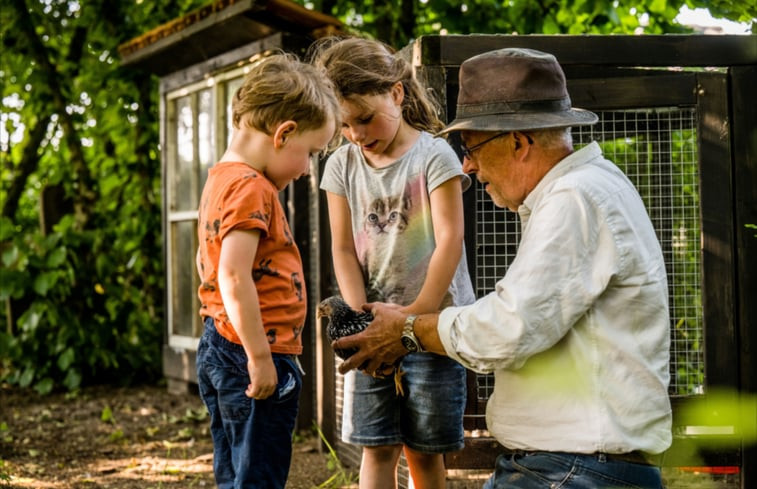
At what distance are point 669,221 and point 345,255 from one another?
1.33 metres

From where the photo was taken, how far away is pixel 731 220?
10.9 ft

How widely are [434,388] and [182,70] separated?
4826 mm

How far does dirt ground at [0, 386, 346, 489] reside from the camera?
4629 millimetres

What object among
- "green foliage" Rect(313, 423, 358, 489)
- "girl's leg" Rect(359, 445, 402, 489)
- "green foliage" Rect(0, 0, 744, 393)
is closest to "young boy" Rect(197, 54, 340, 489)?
"girl's leg" Rect(359, 445, 402, 489)

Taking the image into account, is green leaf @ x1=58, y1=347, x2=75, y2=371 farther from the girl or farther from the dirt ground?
the girl

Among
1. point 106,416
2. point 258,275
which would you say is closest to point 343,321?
point 258,275

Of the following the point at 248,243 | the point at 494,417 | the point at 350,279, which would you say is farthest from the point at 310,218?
the point at 494,417

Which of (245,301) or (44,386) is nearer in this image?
(245,301)

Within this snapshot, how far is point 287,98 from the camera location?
2570 mm

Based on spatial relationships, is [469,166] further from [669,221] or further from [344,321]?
[669,221]

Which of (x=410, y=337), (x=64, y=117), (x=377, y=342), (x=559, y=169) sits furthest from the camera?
(x=64, y=117)

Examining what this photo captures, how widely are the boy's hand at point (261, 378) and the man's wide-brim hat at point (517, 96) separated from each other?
85cm

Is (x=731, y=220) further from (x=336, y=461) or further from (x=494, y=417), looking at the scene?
(x=336, y=461)

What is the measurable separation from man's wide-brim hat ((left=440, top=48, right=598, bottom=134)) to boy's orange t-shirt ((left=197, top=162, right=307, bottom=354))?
26.1 inches
